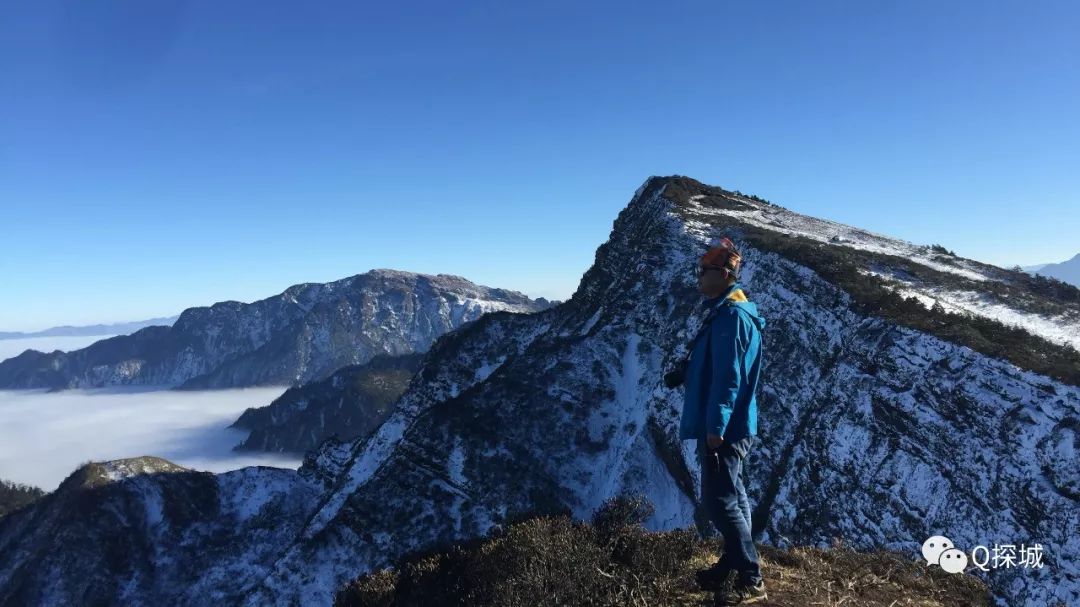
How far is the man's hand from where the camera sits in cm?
654

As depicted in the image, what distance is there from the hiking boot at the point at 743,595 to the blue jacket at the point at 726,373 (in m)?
1.97

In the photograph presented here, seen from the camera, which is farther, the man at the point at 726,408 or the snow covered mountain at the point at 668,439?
the snow covered mountain at the point at 668,439

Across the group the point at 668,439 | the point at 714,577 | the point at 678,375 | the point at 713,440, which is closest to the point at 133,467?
the point at 668,439

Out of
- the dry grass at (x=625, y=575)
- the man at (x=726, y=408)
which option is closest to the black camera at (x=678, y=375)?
the man at (x=726, y=408)

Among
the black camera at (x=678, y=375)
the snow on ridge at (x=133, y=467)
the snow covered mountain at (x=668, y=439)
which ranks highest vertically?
the black camera at (x=678, y=375)

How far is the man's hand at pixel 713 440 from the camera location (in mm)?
6537

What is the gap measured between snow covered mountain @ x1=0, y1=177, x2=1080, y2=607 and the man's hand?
1439cm

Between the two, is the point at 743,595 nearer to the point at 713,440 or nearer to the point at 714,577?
the point at 714,577

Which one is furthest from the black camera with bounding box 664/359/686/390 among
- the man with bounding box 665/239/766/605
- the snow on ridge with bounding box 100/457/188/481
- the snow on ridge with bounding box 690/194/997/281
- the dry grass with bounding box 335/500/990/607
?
the snow on ridge with bounding box 100/457/188/481

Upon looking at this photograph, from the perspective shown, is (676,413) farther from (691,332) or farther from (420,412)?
(420,412)

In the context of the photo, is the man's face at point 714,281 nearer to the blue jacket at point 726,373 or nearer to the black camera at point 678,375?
the blue jacket at point 726,373

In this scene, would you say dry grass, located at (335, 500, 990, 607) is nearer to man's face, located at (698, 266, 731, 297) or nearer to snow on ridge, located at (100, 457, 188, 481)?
man's face, located at (698, 266, 731, 297)

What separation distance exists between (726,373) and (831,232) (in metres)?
47.1

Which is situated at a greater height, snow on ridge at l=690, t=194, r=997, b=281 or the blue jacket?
snow on ridge at l=690, t=194, r=997, b=281
